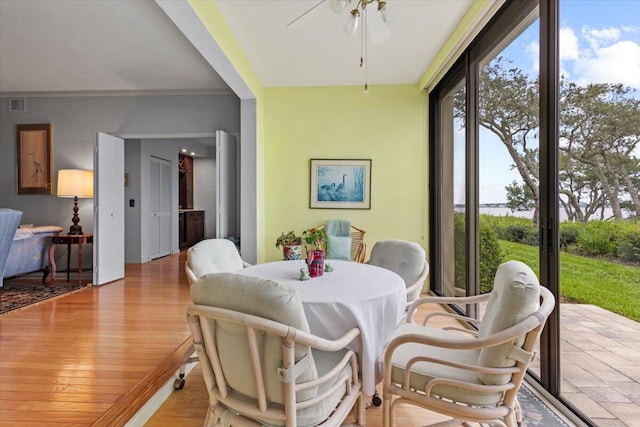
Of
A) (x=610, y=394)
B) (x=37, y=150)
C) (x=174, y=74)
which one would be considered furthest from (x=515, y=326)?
(x=37, y=150)

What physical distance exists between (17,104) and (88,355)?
4.65 meters

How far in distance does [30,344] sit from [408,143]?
14.1ft

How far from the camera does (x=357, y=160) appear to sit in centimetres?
409

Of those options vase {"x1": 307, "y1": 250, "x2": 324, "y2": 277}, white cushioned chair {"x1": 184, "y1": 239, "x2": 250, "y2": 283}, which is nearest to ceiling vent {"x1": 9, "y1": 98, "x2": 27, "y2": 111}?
white cushioned chair {"x1": 184, "y1": 239, "x2": 250, "y2": 283}

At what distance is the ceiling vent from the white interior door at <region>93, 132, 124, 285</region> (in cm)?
164

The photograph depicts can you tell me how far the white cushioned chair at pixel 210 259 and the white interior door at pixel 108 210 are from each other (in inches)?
113

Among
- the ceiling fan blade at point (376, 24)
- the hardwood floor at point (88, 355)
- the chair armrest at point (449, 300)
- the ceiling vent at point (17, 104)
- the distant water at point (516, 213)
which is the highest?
the ceiling vent at point (17, 104)

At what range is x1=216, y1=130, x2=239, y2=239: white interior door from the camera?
13.0 feet

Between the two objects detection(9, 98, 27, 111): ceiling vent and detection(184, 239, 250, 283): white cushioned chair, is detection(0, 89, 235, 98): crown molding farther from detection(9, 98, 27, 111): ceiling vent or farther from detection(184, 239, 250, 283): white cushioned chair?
detection(184, 239, 250, 283): white cushioned chair

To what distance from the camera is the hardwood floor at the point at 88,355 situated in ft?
5.47

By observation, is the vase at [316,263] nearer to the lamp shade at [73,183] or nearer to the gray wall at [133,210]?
the lamp shade at [73,183]

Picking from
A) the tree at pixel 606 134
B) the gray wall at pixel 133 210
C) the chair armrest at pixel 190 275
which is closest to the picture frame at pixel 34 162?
the gray wall at pixel 133 210

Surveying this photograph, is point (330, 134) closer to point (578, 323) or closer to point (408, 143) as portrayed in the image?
point (408, 143)

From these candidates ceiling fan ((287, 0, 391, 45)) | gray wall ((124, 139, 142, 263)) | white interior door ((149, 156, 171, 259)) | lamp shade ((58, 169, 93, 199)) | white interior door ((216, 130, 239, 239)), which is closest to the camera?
ceiling fan ((287, 0, 391, 45))
